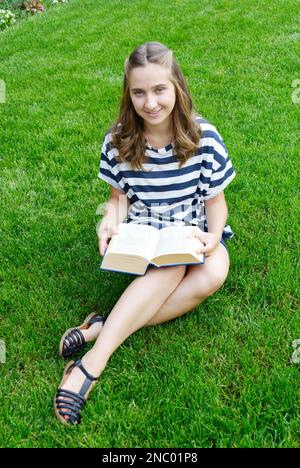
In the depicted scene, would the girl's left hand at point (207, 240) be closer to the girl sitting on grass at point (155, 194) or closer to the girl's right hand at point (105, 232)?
the girl sitting on grass at point (155, 194)

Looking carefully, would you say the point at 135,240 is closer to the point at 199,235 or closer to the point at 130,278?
the point at 199,235

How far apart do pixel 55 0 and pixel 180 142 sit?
275 inches

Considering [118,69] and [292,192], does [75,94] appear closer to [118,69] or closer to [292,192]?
[118,69]

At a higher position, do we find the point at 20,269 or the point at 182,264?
the point at 182,264

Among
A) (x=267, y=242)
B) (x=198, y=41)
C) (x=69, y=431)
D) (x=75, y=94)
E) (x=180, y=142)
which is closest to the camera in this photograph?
(x=69, y=431)

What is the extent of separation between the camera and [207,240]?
2.27 metres

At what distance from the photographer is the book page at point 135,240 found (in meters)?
2.13

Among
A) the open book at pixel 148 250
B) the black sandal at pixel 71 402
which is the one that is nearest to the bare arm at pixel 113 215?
the open book at pixel 148 250

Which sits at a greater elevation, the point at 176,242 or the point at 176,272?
the point at 176,242

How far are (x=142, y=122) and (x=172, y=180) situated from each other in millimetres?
297

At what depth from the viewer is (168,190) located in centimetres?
241

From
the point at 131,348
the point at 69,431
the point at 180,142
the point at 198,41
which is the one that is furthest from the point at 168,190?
the point at 198,41

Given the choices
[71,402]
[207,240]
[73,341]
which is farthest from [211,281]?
[71,402]

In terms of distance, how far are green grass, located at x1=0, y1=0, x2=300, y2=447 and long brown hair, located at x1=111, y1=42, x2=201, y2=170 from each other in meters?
0.71
